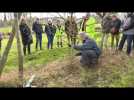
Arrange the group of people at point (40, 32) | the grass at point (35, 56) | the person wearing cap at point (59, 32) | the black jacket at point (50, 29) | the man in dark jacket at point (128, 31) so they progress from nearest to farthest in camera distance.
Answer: the man in dark jacket at point (128, 31), the group of people at point (40, 32), the grass at point (35, 56), the person wearing cap at point (59, 32), the black jacket at point (50, 29)

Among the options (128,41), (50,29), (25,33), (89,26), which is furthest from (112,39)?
(50,29)

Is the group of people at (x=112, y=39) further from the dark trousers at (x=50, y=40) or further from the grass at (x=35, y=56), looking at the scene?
the dark trousers at (x=50, y=40)

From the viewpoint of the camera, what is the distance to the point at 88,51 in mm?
6719

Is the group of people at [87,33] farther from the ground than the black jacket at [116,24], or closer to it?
closer to it

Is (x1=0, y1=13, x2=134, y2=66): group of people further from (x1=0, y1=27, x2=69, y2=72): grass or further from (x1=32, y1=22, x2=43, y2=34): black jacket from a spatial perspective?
(x1=0, y1=27, x2=69, y2=72): grass

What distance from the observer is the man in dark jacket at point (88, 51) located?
665 centimetres

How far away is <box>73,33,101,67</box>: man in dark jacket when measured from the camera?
665 cm

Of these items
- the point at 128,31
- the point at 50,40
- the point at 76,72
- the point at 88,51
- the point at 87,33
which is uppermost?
the point at 128,31

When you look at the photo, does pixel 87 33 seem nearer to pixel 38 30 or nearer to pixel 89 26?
pixel 89 26

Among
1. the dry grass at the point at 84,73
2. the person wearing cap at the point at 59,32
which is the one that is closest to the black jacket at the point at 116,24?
the dry grass at the point at 84,73
